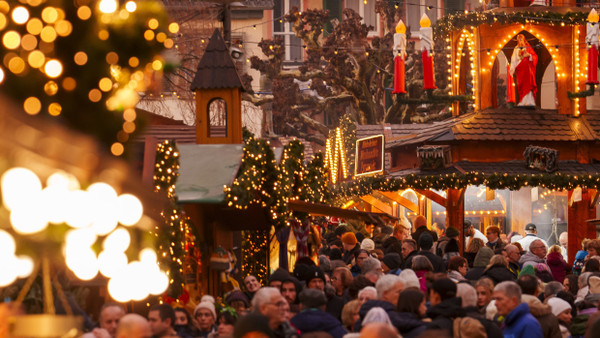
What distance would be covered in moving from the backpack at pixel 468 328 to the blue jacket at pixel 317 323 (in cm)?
95

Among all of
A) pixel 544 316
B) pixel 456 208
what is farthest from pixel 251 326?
pixel 456 208

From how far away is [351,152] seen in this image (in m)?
34.7

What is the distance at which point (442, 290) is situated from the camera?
29.9ft

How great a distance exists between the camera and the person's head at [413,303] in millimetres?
9094

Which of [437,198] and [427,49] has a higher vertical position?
[427,49]

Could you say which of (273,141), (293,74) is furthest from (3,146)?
(273,141)

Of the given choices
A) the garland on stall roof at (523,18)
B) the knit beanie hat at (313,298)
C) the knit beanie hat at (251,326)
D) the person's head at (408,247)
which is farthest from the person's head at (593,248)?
the knit beanie hat at (251,326)

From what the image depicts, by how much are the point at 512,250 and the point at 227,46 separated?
5937mm

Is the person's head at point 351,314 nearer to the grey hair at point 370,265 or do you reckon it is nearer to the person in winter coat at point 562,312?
the person in winter coat at point 562,312

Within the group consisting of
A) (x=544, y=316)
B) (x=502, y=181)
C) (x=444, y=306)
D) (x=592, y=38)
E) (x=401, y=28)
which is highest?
(x=401, y=28)

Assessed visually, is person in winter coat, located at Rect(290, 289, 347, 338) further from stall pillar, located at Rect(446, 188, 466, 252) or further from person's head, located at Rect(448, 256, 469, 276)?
stall pillar, located at Rect(446, 188, 466, 252)

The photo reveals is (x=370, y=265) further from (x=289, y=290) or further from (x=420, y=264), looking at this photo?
(x=289, y=290)

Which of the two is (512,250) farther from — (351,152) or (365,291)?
(351,152)

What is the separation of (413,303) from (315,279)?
9.96ft
